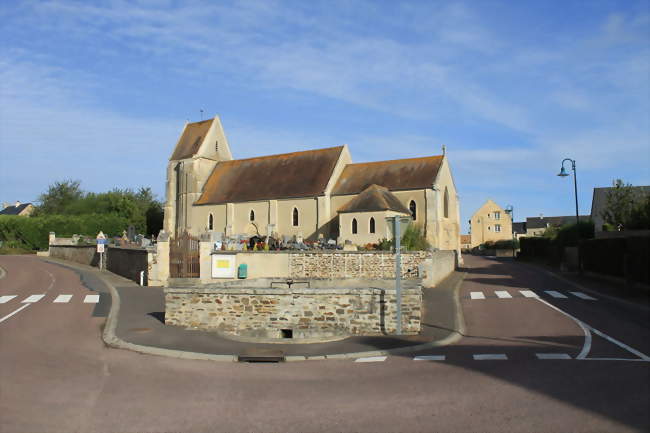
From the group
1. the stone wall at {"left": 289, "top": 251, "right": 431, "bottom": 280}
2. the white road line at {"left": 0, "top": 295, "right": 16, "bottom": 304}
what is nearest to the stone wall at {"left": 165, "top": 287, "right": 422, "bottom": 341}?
the white road line at {"left": 0, "top": 295, "right": 16, "bottom": 304}

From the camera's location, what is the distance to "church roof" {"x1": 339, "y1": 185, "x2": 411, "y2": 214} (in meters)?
41.0

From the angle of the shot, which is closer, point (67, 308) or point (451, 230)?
point (67, 308)

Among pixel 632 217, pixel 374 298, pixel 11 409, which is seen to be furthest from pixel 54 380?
pixel 632 217

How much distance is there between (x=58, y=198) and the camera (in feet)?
266

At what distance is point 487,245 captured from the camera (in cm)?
8831

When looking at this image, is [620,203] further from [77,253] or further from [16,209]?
[16,209]

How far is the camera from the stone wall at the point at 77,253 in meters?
37.9

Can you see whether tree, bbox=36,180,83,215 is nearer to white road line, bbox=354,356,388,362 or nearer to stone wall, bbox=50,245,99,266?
stone wall, bbox=50,245,99,266

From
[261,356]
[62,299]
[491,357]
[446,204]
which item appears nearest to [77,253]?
[62,299]

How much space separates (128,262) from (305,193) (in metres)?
21.4

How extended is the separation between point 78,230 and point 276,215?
22.8 meters

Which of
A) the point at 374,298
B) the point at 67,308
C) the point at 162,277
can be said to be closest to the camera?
the point at 374,298

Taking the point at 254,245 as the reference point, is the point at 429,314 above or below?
below

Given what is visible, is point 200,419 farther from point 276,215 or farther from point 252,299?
point 276,215
